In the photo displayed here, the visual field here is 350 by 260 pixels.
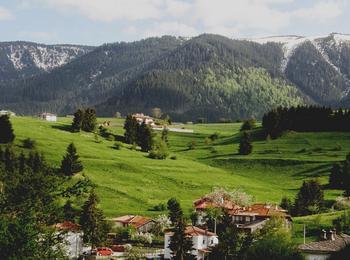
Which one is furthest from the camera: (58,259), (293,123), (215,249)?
(293,123)

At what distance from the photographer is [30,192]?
25688mm

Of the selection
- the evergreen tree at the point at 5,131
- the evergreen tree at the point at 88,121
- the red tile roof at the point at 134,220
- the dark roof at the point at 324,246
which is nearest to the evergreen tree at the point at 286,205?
the red tile roof at the point at 134,220

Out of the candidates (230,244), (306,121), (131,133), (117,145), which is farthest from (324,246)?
(306,121)

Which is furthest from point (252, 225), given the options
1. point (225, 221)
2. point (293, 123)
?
point (293, 123)

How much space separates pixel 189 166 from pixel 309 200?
1564 inches

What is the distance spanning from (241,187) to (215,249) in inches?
2239

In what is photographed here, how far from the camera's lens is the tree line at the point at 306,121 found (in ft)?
609

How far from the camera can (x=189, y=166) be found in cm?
14538

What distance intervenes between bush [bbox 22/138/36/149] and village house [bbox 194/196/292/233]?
149ft

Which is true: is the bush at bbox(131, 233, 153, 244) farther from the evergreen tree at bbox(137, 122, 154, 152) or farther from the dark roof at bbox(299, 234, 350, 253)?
the evergreen tree at bbox(137, 122, 154, 152)

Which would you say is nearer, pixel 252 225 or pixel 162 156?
pixel 252 225

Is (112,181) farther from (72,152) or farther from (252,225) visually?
(252,225)

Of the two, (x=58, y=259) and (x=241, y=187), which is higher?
(x=58, y=259)

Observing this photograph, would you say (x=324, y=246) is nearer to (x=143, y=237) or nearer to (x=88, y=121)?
(x=143, y=237)
